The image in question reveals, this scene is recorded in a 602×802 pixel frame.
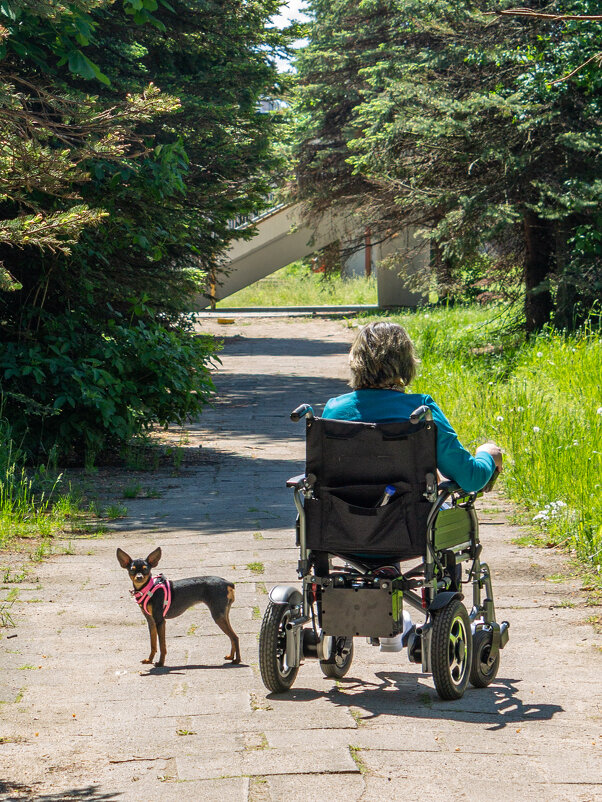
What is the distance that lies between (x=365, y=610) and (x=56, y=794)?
132cm

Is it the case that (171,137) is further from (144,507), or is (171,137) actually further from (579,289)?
(144,507)

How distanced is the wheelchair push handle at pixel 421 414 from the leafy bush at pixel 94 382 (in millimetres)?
5496

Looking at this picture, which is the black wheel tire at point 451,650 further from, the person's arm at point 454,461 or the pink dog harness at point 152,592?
the pink dog harness at point 152,592

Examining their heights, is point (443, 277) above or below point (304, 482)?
above

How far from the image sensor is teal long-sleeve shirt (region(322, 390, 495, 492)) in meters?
4.19

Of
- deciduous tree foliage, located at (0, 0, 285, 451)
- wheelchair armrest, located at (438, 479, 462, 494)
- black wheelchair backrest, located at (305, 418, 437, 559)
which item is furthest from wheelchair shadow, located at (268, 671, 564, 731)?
deciduous tree foliage, located at (0, 0, 285, 451)

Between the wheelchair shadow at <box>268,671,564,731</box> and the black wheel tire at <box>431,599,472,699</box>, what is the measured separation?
0.22 feet

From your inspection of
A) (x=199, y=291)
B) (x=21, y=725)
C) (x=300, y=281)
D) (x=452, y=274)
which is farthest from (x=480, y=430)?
(x=300, y=281)

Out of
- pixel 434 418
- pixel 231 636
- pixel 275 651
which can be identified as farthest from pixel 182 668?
pixel 434 418

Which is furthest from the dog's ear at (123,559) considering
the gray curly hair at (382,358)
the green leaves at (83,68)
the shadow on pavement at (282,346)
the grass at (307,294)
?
the grass at (307,294)

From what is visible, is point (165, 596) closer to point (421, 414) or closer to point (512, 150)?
point (421, 414)

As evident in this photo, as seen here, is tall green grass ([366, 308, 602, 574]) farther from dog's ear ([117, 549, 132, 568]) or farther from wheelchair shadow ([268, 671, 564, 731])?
dog's ear ([117, 549, 132, 568])

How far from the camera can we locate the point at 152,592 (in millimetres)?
4496

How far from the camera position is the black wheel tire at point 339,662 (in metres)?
4.37
